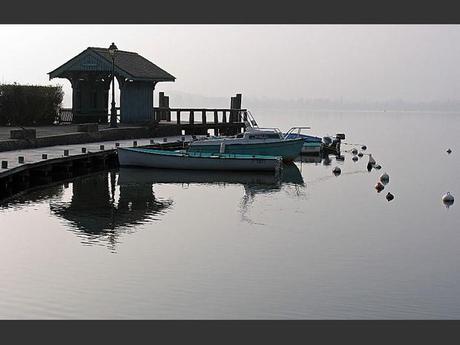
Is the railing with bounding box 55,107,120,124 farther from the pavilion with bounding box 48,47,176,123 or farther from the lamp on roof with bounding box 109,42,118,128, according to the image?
the lamp on roof with bounding box 109,42,118,128

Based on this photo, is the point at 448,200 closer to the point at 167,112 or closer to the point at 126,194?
the point at 126,194

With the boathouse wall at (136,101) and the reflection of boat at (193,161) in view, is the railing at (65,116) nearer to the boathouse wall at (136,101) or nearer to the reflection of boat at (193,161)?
the boathouse wall at (136,101)

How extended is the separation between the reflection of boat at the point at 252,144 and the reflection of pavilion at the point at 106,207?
9296mm

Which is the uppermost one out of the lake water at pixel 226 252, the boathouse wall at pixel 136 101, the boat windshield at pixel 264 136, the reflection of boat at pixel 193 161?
the boathouse wall at pixel 136 101

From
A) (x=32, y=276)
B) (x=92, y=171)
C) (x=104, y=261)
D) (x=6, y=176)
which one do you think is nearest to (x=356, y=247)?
(x=104, y=261)

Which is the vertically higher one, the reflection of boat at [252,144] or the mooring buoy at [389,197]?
the reflection of boat at [252,144]

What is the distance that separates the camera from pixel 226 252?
2153 cm

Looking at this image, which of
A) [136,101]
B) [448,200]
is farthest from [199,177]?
[136,101]

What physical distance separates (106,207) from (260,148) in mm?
17700

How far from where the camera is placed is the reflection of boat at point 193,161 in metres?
41.6

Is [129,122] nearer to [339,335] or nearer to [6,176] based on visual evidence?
[6,176]

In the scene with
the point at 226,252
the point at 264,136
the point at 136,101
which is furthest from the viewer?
the point at 136,101

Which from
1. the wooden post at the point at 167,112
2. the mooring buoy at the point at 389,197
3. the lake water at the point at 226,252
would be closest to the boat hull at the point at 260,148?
the lake water at the point at 226,252

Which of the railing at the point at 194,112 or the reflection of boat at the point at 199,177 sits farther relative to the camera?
the railing at the point at 194,112
